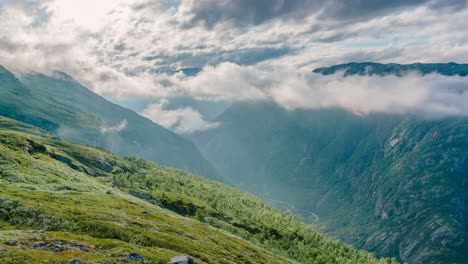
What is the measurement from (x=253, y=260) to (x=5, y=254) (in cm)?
7895

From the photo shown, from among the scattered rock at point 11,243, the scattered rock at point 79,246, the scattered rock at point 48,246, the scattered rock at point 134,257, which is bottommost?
the scattered rock at point 11,243

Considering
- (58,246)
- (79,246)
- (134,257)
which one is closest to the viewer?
(134,257)

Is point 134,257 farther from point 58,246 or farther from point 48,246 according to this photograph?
point 48,246

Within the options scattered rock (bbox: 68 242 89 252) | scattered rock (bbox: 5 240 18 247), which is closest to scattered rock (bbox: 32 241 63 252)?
scattered rock (bbox: 68 242 89 252)

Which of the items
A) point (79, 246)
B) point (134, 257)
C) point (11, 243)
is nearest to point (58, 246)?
point (79, 246)

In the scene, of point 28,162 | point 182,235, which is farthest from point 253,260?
point 28,162

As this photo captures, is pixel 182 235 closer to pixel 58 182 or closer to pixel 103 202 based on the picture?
pixel 103 202

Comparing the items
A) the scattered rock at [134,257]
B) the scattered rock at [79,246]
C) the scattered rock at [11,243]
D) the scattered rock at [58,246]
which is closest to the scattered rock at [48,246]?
the scattered rock at [58,246]

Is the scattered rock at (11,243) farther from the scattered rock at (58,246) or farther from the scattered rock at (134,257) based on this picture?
the scattered rock at (134,257)

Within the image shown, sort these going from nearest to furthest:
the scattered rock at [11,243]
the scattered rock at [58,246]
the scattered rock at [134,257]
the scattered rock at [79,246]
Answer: the scattered rock at [11,243]
the scattered rock at [58,246]
the scattered rock at [134,257]
the scattered rock at [79,246]

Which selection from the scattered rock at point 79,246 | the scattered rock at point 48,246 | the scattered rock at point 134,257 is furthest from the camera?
the scattered rock at point 79,246

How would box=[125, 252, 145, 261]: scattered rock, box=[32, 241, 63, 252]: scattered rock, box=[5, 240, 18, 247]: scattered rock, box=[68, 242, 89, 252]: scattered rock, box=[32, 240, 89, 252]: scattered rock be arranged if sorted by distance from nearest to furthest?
box=[5, 240, 18, 247]: scattered rock
box=[32, 241, 63, 252]: scattered rock
box=[32, 240, 89, 252]: scattered rock
box=[125, 252, 145, 261]: scattered rock
box=[68, 242, 89, 252]: scattered rock

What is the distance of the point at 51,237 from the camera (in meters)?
65.7

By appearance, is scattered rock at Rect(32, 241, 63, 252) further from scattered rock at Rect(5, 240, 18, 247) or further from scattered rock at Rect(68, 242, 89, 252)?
scattered rock at Rect(5, 240, 18, 247)
